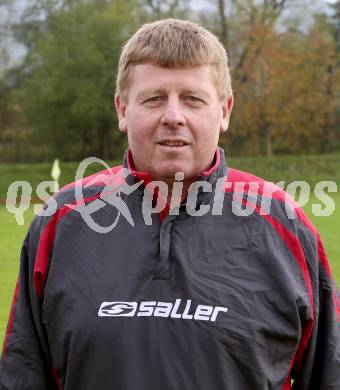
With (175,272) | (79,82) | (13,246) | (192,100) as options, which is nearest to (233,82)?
(79,82)

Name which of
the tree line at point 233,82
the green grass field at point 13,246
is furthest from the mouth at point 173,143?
the tree line at point 233,82

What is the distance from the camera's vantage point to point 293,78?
3478 centimetres

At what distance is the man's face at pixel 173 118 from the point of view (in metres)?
2.28

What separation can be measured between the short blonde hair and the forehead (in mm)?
15

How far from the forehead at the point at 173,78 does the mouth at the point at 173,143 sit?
0.15 m

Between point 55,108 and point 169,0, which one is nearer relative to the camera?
A: point 55,108

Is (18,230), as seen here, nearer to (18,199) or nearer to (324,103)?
(18,199)

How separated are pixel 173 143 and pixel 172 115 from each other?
0.27 feet

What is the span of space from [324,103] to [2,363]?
1348 inches

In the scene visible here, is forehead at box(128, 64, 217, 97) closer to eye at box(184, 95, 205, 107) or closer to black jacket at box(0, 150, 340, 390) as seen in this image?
eye at box(184, 95, 205, 107)

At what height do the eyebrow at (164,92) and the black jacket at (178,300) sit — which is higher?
the eyebrow at (164,92)

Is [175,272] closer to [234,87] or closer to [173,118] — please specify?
[173,118]

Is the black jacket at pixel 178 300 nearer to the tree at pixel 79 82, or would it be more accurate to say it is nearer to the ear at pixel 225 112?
the ear at pixel 225 112

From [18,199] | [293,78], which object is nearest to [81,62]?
[293,78]
